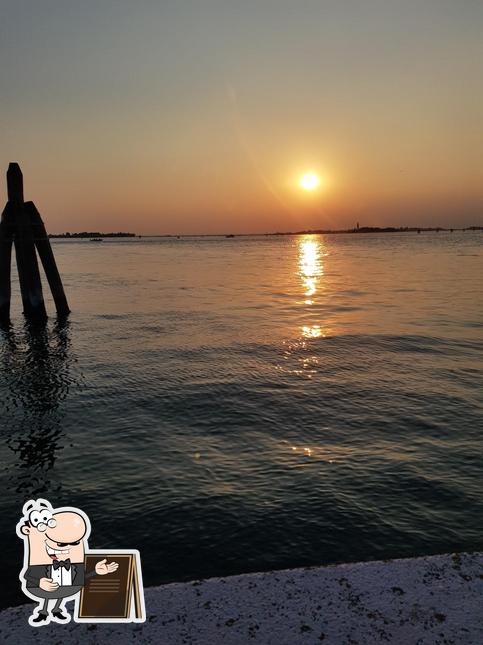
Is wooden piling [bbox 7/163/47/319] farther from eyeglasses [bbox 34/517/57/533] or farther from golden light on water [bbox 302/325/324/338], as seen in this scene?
eyeglasses [bbox 34/517/57/533]

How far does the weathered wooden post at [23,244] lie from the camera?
64.2 feet

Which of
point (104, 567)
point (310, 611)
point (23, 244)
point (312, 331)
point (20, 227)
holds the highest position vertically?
point (20, 227)

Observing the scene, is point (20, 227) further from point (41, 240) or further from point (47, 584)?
point (47, 584)

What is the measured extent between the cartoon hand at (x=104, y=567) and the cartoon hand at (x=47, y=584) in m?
0.29

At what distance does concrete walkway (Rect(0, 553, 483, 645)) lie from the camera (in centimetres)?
297

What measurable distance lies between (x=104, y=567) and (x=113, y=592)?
0.21 metres

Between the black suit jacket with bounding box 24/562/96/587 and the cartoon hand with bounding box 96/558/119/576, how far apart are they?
163 mm

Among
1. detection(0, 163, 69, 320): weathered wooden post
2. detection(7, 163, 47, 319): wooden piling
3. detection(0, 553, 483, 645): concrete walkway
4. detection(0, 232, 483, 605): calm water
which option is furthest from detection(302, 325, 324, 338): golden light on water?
detection(0, 553, 483, 645): concrete walkway

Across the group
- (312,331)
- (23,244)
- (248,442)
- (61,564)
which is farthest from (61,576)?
(23,244)

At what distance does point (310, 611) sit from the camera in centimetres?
317

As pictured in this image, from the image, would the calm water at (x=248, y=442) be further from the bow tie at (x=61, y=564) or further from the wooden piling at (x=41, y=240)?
the wooden piling at (x=41, y=240)

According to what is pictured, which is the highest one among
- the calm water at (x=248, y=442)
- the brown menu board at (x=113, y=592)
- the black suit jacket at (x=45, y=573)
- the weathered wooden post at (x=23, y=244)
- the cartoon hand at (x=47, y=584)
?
the weathered wooden post at (x=23, y=244)

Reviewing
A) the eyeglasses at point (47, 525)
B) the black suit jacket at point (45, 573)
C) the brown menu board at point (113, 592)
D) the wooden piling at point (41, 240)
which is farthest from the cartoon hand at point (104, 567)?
the wooden piling at point (41, 240)

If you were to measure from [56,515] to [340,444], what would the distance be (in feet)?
18.6
